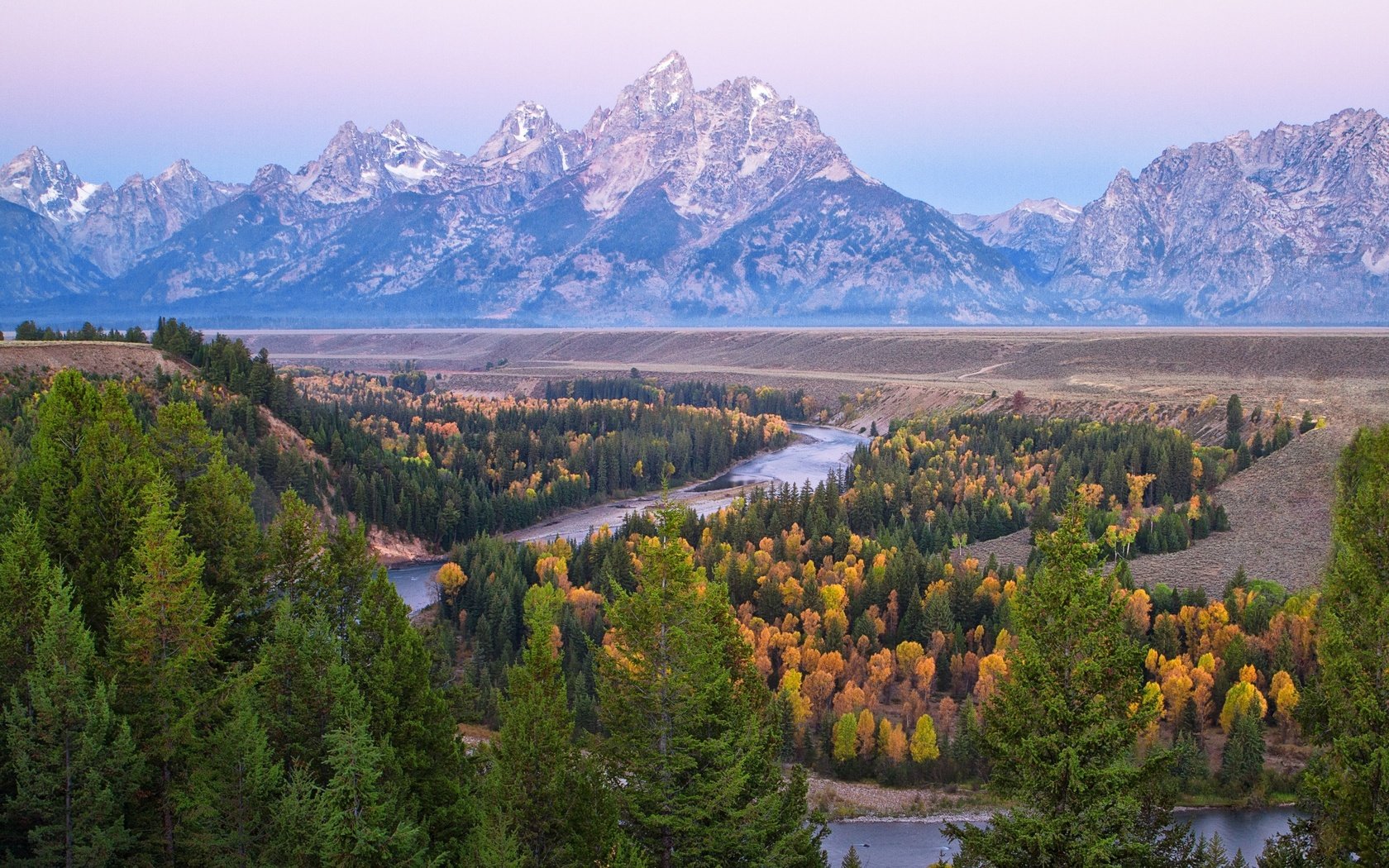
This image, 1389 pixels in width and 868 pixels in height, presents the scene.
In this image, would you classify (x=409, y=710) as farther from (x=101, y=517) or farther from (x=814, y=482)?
(x=814, y=482)

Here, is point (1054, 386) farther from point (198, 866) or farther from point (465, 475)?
point (198, 866)

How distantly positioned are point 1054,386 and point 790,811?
163 meters

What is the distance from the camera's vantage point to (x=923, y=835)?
53.4 m

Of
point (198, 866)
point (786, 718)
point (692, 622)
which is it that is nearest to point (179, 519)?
point (198, 866)

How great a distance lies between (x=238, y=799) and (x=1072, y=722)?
59.2 feet

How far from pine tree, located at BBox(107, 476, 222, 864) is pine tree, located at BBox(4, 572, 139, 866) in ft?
3.46

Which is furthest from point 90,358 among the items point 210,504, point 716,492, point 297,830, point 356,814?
point 356,814

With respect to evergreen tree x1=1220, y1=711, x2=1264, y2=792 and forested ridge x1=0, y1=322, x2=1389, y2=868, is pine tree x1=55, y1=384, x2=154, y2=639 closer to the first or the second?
Result: forested ridge x1=0, y1=322, x2=1389, y2=868

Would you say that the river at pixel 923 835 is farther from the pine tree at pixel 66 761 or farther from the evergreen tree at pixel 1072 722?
the pine tree at pixel 66 761

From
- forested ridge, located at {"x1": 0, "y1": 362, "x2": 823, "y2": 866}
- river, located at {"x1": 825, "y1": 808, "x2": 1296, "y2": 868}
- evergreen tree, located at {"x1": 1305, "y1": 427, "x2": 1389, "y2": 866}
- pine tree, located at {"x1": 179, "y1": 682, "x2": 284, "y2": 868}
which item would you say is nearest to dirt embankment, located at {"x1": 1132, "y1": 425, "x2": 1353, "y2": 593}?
river, located at {"x1": 825, "y1": 808, "x2": 1296, "y2": 868}

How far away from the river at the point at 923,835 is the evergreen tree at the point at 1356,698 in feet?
80.3

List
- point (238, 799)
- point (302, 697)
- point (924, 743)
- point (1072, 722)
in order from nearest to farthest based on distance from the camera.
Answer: point (1072, 722) < point (238, 799) < point (302, 697) < point (924, 743)

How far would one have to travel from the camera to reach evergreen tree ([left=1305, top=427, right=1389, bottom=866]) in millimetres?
24172

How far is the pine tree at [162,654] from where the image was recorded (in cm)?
2850
